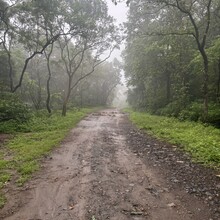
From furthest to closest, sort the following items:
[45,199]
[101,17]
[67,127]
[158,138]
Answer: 1. [101,17]
2. [67,127]
3. [158,138]
4. [45,199]

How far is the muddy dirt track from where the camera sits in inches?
175

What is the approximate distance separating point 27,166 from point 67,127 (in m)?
7.78

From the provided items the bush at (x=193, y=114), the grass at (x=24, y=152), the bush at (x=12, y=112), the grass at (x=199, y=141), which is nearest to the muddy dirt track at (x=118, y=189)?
the grass at (x=24, y=152)

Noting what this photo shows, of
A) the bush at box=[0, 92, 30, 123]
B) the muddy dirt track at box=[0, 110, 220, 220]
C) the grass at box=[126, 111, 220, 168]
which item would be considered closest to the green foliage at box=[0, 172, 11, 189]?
the muddy dirt track at box=[0, 110, 220, 220]

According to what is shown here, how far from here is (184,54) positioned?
1975cm

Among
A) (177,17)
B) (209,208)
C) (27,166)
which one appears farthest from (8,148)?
(177,17)

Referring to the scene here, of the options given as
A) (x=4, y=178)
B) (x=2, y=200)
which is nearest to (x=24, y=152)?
(x=4, y=178)

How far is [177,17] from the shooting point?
17.5 m

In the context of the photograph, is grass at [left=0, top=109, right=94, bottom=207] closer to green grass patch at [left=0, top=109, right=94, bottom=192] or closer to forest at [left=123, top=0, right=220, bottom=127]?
green grass patch at [left=0, top=109, right=94, bottom=192]

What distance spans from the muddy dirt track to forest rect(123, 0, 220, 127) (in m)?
7.75

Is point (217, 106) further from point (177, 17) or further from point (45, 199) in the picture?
point (45, 199)

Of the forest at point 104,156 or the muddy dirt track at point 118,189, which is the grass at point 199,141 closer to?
the forest at point 104,156

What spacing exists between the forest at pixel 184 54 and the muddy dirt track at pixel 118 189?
7.75 m

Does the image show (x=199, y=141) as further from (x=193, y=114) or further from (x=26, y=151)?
(x=26, y=151)
